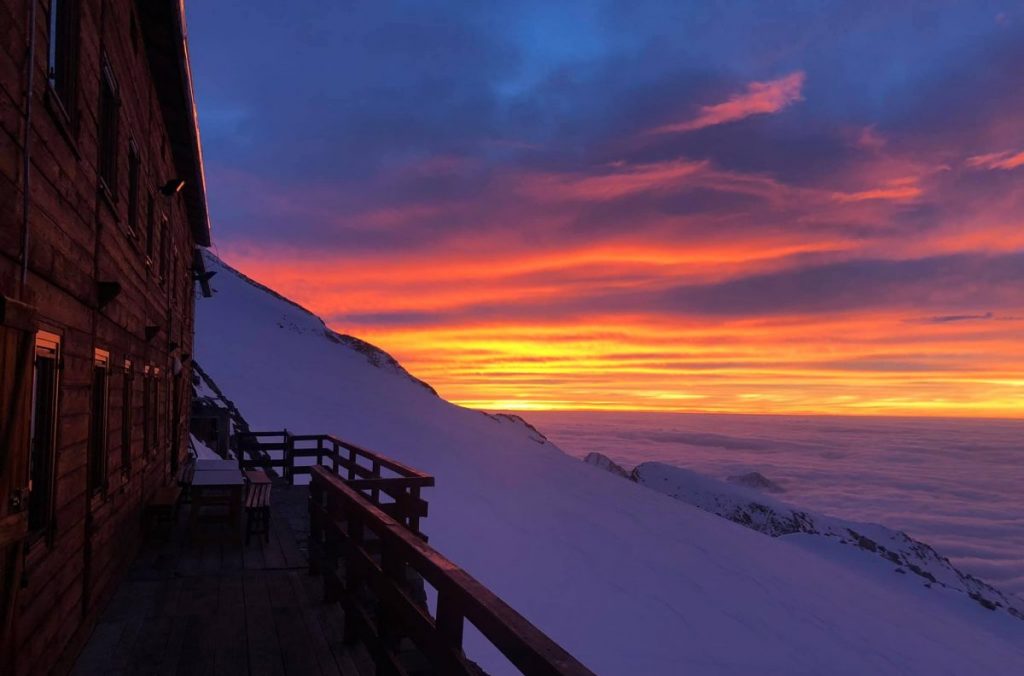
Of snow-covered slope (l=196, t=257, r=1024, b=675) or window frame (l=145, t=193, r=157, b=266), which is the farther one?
snow-covered slope (l=196, t=257, r=1024, b=675)

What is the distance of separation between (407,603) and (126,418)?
18.2 feet

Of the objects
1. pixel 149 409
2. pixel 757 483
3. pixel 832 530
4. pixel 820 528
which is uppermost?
pixel 149 409

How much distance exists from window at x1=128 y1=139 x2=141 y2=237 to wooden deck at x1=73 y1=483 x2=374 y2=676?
423 cm

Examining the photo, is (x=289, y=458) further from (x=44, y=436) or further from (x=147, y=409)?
(x=44, y=436)

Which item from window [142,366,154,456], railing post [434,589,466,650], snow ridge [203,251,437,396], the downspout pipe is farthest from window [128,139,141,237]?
snow ridge [203,251,437,396]

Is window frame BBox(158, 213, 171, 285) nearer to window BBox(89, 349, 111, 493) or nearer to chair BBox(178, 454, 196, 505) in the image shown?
chair BBox(178, 454, 196, 505)

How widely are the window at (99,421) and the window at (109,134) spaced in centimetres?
177

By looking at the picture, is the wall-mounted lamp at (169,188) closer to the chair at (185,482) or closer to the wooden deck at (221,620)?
the chair at (185,482)

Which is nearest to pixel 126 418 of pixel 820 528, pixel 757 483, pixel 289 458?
pixel 289 458

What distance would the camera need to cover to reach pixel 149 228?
10.4 m

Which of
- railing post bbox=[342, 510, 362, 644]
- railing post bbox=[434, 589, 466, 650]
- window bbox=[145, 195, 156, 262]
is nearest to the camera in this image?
railing post bbox=[434, 589, 466, 650]

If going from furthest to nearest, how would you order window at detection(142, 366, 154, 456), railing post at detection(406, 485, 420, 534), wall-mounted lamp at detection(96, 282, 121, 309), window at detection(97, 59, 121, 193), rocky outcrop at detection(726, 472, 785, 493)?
rocky outcrop at detection(726, 472, 785, 493) < window at detection(142, 366, 154, 456) < railing post at detection(406, 485, 420, 534) < window at detection(97, 59, 121, 193) < wall-mounted lamp at detection(96, 282, 121, 309)

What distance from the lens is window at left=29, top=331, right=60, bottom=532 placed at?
14.5 ft

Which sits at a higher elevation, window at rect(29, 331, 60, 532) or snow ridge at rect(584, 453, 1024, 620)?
window at rect(29, 331, 60, 532)
